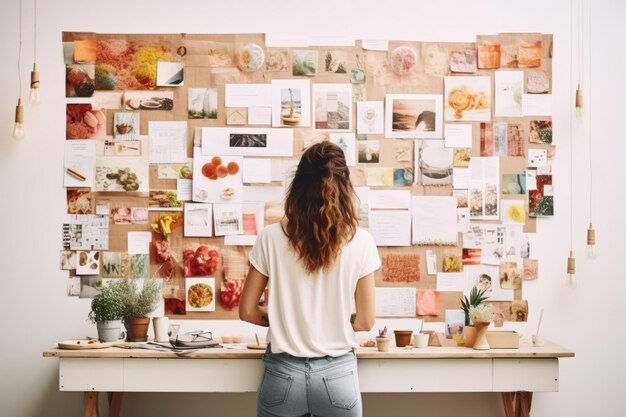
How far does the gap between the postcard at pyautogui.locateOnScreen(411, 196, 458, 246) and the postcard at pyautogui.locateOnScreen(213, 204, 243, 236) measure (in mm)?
885

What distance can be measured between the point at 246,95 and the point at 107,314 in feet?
4.20

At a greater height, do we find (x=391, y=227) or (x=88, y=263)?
(x=391, y=227)

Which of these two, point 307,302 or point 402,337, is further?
point 402,337

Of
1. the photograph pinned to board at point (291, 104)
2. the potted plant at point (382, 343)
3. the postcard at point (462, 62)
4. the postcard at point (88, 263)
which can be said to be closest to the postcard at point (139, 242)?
the postcard at point (88, 263)

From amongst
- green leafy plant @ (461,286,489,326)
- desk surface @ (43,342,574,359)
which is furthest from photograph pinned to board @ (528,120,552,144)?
desk surface @ (43,342,574,359)

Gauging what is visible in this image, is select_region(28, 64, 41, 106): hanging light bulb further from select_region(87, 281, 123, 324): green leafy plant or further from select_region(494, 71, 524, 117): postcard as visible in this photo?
select_region(494, 71, 524, 117): postcard

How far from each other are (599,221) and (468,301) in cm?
83

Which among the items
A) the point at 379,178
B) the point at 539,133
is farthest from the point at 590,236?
the point at 379,178

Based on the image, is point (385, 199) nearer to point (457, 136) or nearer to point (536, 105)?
point (457, 136)

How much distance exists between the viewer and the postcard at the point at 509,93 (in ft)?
12.9

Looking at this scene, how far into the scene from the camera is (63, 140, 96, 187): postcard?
389cm

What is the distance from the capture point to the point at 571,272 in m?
3.86

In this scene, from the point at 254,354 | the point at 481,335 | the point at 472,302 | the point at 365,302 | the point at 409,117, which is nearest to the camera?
the point at 365,302

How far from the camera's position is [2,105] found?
12.9ft
